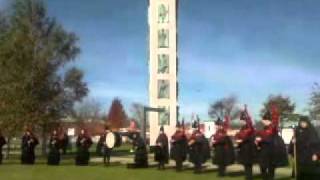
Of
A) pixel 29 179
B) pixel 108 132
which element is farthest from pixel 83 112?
pixel 29 179

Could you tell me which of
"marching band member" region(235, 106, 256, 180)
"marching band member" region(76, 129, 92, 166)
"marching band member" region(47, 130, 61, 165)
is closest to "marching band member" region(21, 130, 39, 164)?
"marching band member" region(47, 130, 61, 165)

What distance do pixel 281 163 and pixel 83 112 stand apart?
290ft

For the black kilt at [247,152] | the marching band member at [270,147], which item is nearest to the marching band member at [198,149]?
the black kilt at [247,152]

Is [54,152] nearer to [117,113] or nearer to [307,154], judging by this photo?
[307,154]

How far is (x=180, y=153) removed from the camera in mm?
27438

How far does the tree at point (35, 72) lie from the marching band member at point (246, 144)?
936 inches

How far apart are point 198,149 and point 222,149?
2150 millimetres

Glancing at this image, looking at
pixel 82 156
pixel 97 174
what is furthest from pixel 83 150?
pixel 97 174

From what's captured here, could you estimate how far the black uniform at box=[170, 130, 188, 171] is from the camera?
90.0 feet

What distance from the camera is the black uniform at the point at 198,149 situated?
26.6m

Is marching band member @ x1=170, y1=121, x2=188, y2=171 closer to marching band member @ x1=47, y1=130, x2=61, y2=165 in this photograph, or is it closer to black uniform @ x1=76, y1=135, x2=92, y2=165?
black uniform @ x1=76, y1=135, x2=92, y2=165

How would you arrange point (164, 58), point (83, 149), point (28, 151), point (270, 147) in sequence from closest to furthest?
point (270, 147)
point (83, 149)
point (28, 151)
point (164, 58)

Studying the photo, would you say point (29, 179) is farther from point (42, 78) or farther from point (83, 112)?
point (83, 112)

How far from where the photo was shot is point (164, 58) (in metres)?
51.4
